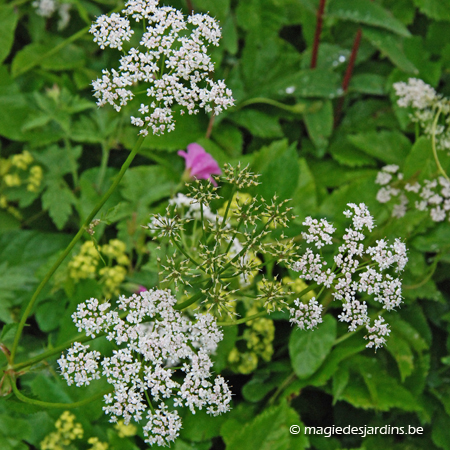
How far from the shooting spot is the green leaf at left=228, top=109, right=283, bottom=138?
2.62m

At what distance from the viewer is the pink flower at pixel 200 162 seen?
212cm

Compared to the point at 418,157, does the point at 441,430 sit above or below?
below

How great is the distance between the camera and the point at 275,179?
223 centimetres

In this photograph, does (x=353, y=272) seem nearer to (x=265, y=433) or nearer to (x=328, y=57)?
(x=265, y=433)

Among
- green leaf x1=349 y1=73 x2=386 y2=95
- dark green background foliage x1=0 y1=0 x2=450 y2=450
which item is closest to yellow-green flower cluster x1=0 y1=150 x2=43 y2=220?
dark green background foliage x1=0 y1=0 x2=450 y2=450

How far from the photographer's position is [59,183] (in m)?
2.46

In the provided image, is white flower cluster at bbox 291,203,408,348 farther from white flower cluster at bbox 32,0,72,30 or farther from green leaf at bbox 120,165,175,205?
white flower cluster at bbox 32,0,72,30

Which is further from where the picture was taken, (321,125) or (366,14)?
(321,125)

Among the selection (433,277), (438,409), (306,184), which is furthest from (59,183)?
(438,409)

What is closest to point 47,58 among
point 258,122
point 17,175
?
point 17,175

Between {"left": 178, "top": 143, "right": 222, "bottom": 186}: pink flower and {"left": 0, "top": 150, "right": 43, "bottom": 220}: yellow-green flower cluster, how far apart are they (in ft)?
2.64

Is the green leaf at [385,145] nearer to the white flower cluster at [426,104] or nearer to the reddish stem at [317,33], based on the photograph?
the white flower cluster at [426,104]

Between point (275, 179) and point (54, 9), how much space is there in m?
1.68

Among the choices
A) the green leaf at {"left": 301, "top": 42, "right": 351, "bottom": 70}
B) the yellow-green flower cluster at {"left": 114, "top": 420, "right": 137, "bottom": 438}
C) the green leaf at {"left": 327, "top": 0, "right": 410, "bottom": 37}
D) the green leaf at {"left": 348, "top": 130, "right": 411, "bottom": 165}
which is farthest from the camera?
the green leaf at {"left": 301, "top": 42, "right": 351, "bottom": 70}
